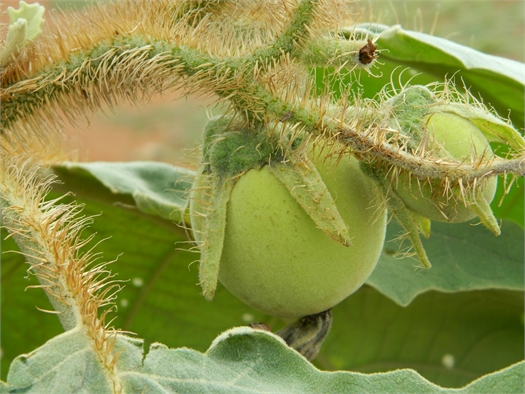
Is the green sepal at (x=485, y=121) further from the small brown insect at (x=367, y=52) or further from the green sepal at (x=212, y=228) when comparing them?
the green sepal at (x=212, y=228)

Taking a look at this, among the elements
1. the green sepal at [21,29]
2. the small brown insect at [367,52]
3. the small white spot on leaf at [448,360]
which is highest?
the green sepal at [21,29]

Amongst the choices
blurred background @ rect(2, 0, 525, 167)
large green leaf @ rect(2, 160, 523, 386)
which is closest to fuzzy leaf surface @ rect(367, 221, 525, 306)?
large green leaf @ rect(2, 160, 523, 386)

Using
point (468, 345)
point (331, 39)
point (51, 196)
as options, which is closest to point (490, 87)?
point (331, 39)

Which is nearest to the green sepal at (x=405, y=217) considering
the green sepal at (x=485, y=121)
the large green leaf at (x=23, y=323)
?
the green sepal at (x=485, y=121)

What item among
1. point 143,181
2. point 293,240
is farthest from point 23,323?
point 293,240

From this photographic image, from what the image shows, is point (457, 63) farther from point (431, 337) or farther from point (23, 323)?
point (23, 323)

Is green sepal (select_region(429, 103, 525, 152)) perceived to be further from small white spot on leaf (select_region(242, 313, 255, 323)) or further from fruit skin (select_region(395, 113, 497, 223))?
small white spot on leaf (select_region(242, 313, 255, 323))
